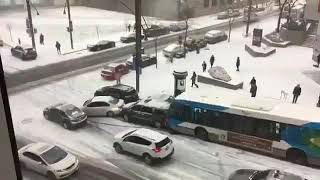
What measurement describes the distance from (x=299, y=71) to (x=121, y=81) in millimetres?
5318

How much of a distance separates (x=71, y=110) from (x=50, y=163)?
86.7 inches

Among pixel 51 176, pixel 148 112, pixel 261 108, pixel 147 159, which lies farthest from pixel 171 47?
pixel 51 176

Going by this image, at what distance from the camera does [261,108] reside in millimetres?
6559

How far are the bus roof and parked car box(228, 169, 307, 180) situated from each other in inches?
42.6

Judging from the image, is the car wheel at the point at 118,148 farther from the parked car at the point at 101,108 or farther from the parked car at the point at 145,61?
the parked car at the point at 145,61

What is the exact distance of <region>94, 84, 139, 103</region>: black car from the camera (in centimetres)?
880

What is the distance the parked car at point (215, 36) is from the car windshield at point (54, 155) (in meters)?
8.86

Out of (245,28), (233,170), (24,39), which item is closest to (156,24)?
(245,28)

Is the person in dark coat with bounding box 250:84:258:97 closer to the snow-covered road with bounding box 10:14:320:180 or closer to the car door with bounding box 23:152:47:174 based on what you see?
the snow-covered road with bounding box 10:14:320:180

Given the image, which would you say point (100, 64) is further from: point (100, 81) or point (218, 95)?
point (218, 95)

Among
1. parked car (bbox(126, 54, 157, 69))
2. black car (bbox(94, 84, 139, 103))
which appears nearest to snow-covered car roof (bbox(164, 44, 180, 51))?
parked car (bbox(126, 54, 157, 69))

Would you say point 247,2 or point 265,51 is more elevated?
point 247,2

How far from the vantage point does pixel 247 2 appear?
48.4ft

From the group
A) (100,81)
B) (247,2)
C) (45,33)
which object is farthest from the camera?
(247,2)
